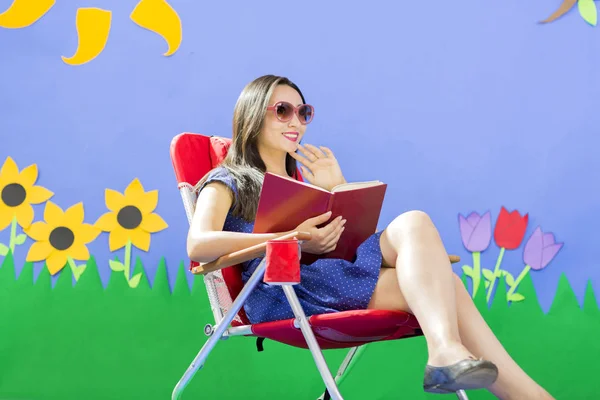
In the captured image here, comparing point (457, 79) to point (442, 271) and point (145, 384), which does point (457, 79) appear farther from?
point (145, 384)

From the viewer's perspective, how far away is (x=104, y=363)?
3510 mm

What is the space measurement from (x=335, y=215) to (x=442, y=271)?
386mm

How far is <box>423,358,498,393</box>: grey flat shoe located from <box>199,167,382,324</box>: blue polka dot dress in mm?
502

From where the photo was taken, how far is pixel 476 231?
3371 mm

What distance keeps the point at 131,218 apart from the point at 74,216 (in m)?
0.27

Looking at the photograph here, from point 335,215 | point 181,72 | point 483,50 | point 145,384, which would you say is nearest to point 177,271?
point 145,384

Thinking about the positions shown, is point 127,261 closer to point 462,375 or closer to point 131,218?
point 131,218

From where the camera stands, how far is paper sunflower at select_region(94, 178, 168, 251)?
11.6ft

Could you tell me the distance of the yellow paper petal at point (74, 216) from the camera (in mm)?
3596

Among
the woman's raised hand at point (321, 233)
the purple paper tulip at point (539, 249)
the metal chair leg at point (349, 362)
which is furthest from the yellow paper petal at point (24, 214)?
the purple paper tulip at point (539, 249)

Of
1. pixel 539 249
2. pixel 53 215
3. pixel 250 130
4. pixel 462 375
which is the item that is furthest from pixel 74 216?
pixel 462 375

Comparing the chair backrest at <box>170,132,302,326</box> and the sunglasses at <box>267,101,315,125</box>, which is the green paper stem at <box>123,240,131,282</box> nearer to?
the chair backrest at <box>170,132,302,326</box>

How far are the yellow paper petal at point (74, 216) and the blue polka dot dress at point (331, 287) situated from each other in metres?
1.49

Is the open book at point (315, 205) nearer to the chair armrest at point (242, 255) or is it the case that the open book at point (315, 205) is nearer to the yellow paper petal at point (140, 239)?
the chair armrest at point (242, 255)
